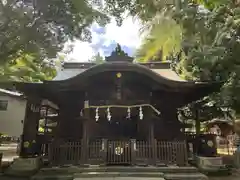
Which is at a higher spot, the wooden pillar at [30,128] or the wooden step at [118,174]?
the wooden pillar at [30,128]

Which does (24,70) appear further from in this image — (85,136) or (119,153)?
(119,153)

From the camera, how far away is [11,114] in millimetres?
25672

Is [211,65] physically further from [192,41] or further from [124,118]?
[124,118]

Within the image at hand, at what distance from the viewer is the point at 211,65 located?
42.8 feet

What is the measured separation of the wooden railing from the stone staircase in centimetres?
45

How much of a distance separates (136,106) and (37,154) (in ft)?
17.0

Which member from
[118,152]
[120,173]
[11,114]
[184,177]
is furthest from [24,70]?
[184,177]

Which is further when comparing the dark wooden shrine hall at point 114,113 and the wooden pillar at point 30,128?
the wooden pillar at point 30,128

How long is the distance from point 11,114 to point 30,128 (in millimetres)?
16443

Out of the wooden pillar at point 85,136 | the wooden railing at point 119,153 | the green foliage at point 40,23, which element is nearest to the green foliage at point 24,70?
the green foliage at point 40,23

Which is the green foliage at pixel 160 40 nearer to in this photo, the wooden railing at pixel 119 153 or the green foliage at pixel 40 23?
the green foliage at pixel 40 23

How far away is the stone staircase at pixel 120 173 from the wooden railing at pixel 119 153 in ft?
1.49

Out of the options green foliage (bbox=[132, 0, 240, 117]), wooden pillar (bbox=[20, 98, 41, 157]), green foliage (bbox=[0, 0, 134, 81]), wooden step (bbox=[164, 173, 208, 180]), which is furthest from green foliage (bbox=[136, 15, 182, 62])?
wooden step (bbox=[164, 173, 208, 180])

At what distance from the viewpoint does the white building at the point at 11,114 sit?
1001 inches
